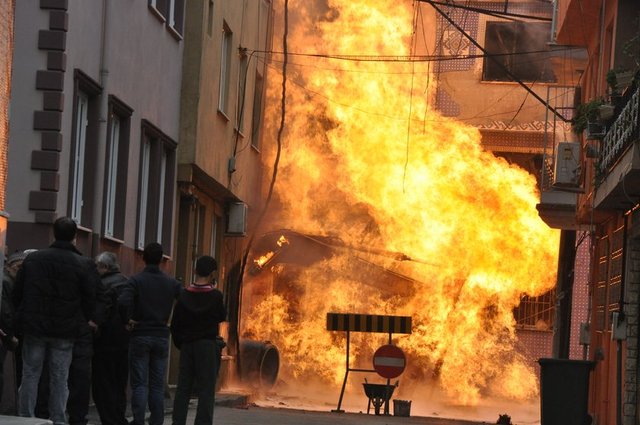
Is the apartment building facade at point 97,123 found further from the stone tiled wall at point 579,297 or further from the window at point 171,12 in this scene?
the stone tiled wall at point 579,297

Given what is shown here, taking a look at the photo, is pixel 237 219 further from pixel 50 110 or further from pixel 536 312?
pixel 50 110

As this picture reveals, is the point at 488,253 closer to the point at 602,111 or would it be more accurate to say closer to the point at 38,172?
the point at 602,111

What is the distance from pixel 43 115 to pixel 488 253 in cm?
1882

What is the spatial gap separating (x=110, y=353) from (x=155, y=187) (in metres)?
7.99

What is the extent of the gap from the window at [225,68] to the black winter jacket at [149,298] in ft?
40.0

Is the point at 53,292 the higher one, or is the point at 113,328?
the point at 53,292

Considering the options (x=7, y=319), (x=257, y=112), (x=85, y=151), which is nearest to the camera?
(x=7, y=319)

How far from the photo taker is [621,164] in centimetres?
1675

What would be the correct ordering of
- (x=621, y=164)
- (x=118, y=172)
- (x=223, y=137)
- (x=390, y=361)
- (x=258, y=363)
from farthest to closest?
(x=258, y=363), (x=223, y=137), (x=390, y=361), (x=118, y=172), (x=621, y=164)

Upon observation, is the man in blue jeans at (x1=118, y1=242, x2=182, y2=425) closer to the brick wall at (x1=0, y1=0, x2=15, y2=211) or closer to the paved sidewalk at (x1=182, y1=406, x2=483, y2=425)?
the brick wall at (x1=0, y1=0, x2=15, y2=211)

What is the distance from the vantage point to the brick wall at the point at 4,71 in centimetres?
1330

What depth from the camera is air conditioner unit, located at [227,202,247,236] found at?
27.5 metres

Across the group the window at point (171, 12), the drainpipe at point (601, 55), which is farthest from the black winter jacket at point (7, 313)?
the drainpipe at point (601, 55)

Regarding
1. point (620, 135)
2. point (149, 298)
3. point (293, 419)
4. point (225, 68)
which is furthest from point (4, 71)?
point (225, 68)
